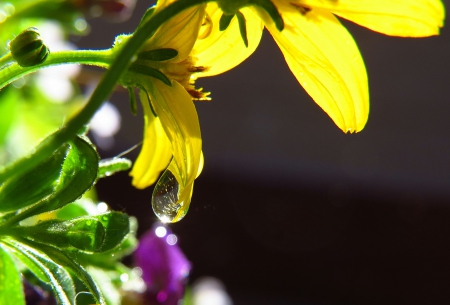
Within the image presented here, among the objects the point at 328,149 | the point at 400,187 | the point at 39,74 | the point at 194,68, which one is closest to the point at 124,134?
the point at 328,149

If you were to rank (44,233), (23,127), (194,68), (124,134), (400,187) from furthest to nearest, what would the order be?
(400,187), (124,134), (23,127), (194,68), (44,233)

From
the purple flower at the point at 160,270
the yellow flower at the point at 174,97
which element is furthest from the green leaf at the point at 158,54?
the purple flower at the point at 160,270

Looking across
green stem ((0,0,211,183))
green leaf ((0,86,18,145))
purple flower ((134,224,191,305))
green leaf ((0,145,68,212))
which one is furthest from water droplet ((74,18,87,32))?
green stem ((0,0,211,183))

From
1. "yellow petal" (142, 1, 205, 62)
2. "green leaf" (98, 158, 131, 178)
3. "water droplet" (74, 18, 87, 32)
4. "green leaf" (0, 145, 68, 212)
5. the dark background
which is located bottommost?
the dark background

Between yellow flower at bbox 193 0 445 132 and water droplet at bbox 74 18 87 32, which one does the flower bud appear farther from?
water droplet at bbox 74 18 87 32

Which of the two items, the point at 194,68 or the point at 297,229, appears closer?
the point at 194,68

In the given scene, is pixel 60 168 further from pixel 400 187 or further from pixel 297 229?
pixel 400 187

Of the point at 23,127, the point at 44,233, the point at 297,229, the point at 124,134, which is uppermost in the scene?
the point at 44,233
